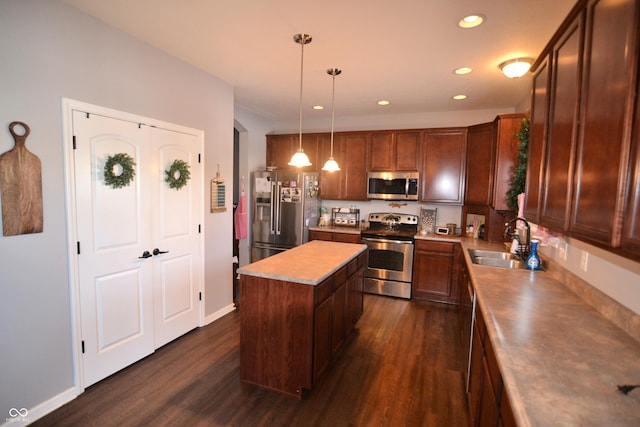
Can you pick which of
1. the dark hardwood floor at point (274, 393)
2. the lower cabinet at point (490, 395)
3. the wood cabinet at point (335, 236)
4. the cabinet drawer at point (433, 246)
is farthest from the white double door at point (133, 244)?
the cabinet drawer at point (433, 246)

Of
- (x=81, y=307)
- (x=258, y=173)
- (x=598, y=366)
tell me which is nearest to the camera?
(x=598, y=366)

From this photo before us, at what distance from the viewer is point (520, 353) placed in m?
1.26

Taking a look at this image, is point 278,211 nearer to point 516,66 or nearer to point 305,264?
point 305,264

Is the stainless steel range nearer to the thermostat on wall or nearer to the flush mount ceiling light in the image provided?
the thermostat on wall

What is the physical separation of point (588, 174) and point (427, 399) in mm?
1878

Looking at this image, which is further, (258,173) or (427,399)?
(258,173)

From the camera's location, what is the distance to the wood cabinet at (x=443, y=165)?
445 cm

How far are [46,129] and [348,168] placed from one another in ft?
12.1

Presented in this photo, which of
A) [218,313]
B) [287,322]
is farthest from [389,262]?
[287,322]

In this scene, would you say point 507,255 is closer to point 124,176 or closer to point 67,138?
point 124,176

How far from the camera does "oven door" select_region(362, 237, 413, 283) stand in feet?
14.6

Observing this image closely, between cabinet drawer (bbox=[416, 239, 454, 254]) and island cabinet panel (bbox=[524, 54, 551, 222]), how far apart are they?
1.89m

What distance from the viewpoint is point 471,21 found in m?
2.20

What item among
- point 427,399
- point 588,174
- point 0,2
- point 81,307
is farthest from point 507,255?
point 0,2
